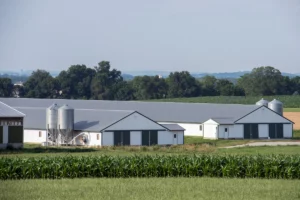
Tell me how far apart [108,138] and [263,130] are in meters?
14.8

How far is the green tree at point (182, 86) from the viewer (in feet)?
373

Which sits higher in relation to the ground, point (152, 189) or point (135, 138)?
point (135, 138)

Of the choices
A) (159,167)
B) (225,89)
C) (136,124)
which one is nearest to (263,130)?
(136,124)

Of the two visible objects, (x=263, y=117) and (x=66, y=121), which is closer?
(x=66, y=121)

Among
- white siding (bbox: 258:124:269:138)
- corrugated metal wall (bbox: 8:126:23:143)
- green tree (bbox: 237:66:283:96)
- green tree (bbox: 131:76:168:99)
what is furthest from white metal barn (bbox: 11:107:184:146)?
green tree (bbox: 237:66:283:96)

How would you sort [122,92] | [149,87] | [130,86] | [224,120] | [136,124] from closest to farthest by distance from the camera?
[136,124], [224,120], [122,92], [130,86], [149,87]

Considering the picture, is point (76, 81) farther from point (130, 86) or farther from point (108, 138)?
point (108, 138)

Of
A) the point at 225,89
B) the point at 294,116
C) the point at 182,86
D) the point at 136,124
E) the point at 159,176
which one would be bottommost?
the point at 159,176

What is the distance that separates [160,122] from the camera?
64.4 meters

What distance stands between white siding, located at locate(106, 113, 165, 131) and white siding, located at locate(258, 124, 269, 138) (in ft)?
33.3

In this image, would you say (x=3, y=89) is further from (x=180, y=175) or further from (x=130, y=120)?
(x=180, y=175)

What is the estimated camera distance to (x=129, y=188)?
79.5 feet

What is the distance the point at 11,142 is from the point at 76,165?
18864 mm

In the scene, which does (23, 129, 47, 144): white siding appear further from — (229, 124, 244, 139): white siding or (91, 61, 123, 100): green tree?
(91, 61, 123, 100): green tree
